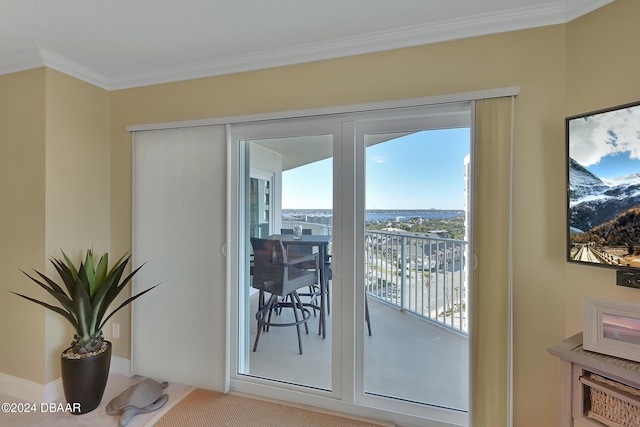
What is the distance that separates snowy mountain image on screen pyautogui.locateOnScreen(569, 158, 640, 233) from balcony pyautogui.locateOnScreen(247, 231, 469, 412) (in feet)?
1.94

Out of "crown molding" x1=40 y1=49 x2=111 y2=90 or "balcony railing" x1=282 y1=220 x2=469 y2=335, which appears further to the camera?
"crown molding" x1=40 y1=49 x2=111 y2=90

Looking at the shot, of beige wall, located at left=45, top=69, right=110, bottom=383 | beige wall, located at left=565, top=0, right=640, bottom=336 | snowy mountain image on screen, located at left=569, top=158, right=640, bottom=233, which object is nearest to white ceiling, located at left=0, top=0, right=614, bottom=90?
beige wall, located at left=565, top=0, right=640, bottom=336

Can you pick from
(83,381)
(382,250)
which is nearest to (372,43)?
(382,250)

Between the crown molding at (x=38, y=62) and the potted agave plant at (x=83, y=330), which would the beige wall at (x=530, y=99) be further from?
the potted agave plant at (x=83, y=330)

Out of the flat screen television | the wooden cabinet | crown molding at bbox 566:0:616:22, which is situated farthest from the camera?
crown molding at bbox 566:0:616:22

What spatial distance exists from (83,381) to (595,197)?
312cm

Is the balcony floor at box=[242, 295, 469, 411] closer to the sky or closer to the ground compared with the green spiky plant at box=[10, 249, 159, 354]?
closer to the ground

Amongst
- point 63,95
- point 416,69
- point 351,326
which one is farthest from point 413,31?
point 63,95

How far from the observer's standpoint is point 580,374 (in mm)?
1223

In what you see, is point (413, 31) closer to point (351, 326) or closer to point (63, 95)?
point (351, 326)

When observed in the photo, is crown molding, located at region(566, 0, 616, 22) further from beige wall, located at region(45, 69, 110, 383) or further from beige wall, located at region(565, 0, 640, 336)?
beige wall, located at region(45, 69, 110, 383)

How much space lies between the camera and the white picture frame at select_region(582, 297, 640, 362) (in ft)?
3.84

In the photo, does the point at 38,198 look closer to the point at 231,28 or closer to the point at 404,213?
the point at 231,28

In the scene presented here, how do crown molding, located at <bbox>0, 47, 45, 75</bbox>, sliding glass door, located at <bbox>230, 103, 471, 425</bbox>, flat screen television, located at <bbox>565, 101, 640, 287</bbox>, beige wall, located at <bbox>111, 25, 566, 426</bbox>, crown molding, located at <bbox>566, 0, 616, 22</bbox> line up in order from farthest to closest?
crown molding, located at <bbox>0, 47, 45, 75</bbox> → sliding glass door, located at <bbox>230, 103, 471, 425</bbox> → beige wall, located at <bbox>111, 25, 566, 426</bbox> → crown molding, located at <bbox>566, 0, 616, 22</bbox> → flat screen television, located at <bbox>565, 101, 640, 287</bbox>
